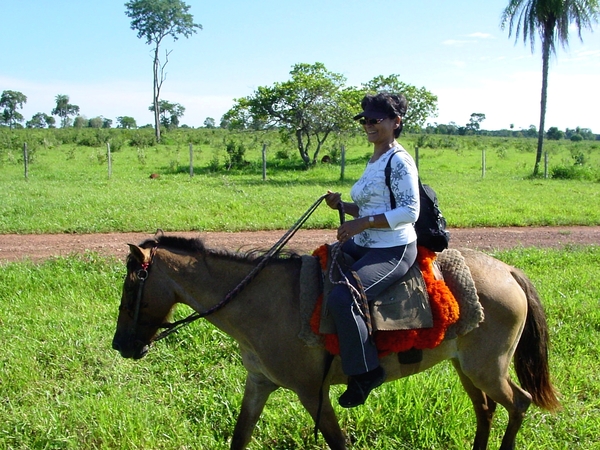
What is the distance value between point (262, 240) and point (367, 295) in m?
6.82

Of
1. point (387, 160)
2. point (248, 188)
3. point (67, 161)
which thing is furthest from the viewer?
point (67, 161)

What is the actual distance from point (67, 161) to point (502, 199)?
20796 millimetres

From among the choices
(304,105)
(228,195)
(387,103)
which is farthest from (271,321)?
(304,105)

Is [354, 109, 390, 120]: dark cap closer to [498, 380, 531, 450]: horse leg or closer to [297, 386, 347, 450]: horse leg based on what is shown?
[297, 386, 347, 450]: horse leg

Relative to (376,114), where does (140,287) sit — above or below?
below

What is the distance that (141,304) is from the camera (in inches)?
125

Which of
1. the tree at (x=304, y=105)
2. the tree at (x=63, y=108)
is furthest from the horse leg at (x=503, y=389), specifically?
the tree at (x=63, y=108)

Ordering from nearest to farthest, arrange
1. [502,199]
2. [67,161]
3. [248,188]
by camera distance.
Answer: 1. [502,199]
2. [248,188]
3. [67,161]

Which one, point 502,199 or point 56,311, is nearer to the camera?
point 56,311

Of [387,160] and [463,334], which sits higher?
[387,160]

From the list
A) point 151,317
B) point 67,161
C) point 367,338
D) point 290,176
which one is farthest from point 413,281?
point 67,161

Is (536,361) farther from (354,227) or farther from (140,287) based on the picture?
(140,287)

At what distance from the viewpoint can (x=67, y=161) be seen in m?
25.9

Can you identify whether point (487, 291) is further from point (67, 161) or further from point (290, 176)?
point (67, 161)
